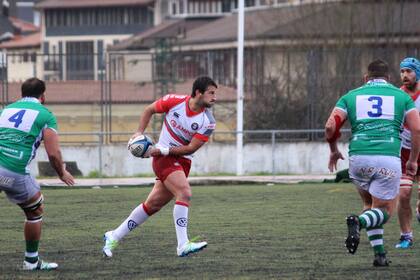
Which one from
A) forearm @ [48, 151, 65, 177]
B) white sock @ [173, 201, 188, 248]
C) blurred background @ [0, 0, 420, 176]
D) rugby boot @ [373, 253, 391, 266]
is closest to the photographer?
forearm @ [48, 151, 65, 177]

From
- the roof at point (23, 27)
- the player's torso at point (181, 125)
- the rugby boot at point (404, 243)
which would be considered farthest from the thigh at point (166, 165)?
the roof at point (23, 27)

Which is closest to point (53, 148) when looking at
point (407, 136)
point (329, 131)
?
point (329, 131)

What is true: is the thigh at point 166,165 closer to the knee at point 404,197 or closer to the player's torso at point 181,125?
the player's torso at point 181,125

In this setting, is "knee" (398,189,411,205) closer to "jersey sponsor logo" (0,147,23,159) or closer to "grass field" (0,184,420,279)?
"grass field" (0,184,420,279)

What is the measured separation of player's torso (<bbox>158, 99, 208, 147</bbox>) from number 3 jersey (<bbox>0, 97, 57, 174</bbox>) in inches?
74.0

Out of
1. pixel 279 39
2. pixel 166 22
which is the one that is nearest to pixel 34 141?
pixel 279 39

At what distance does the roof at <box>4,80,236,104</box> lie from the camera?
136 feet

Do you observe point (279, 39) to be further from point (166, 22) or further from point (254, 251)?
point (166, 22)

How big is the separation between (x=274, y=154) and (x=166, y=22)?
6003 centimetres

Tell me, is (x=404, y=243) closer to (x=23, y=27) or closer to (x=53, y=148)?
(x=53, y=148)

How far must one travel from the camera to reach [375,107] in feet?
41.5

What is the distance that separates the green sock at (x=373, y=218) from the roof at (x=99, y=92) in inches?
1105

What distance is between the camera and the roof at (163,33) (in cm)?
7825

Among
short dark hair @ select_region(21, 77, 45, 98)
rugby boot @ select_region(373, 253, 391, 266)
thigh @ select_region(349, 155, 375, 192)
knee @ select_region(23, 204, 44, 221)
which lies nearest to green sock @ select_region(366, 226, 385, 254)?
rugby boot @ select_region(373, 253, 391, 266)
